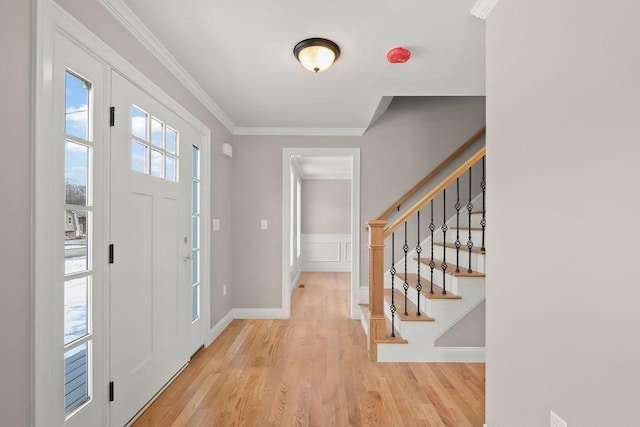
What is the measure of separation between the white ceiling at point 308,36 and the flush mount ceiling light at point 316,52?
0.13 feet

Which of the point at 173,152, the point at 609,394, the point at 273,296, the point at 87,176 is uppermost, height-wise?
the point at 173,152

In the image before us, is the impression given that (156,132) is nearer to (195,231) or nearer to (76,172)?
(76,172)

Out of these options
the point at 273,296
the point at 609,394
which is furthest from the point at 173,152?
the point at 609,394

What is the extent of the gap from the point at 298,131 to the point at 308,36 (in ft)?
6.14

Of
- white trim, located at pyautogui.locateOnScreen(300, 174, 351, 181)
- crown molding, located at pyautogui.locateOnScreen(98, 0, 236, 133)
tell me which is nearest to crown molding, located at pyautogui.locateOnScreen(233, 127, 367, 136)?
crown molding, located at pyautogui.locateOnScreen(98, 0, 236, 133)

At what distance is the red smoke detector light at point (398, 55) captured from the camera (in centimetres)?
200

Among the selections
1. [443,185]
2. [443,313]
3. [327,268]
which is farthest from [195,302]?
[327,268]

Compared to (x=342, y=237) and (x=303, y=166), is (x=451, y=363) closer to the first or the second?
(x=303, y=166)

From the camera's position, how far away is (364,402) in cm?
203

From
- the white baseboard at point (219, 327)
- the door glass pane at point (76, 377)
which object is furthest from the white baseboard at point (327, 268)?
the door glass pane at point (76, 377)

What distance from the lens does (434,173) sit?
3.64 metres

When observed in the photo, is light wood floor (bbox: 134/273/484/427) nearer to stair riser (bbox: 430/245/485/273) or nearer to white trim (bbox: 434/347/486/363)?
white trim (bbox: 434/347/486/363)

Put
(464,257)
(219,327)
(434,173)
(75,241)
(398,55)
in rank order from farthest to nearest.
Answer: (434,173) → (219,327) → (464,257) → (398,55) → (75,241)

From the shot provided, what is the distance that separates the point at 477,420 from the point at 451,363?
2.47 ft
